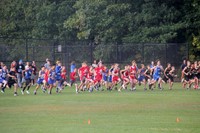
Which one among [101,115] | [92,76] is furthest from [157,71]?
Answer: [101,115]

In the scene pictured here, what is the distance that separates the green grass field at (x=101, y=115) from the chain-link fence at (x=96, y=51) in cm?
2084

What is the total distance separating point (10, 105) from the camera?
30000 millimetres

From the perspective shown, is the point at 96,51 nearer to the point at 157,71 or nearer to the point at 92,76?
the point at 157,71

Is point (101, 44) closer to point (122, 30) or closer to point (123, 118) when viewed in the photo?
point (122, 30)

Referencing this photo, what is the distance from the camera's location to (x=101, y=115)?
81.2 feet

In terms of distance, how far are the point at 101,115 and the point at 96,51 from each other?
1306 inches

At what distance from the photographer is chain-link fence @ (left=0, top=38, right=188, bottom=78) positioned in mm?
54234

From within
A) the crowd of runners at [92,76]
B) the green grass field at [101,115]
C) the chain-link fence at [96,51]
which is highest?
the chain-link fence at [96,51]

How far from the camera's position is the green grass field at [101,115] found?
20094 mm

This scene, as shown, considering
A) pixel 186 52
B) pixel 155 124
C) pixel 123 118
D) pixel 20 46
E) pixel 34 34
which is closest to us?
pixel 155 124

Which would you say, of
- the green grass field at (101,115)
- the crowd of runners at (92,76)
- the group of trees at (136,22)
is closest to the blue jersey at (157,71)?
the crowd of runners at (92,76)

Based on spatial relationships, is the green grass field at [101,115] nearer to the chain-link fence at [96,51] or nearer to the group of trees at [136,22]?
the chain-link fence at [96,51]

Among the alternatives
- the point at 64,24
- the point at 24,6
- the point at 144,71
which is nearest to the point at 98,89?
the point at 144,71

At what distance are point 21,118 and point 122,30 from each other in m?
40.2
